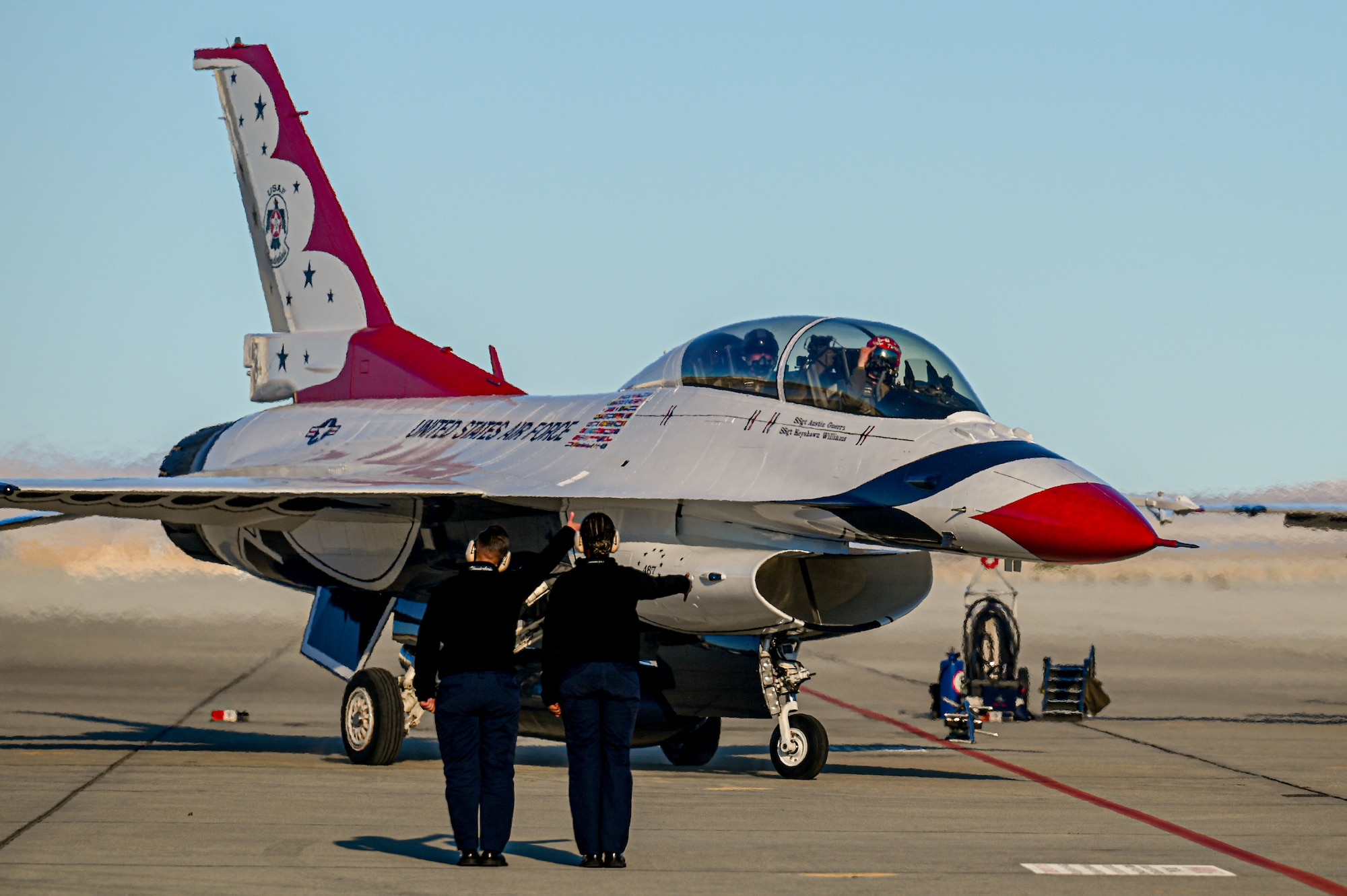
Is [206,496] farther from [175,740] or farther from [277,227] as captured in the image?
[277,227]

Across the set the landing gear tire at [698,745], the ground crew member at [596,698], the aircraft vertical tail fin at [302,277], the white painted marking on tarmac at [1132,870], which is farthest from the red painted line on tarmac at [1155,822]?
the aircraft vertical tail fin at [302,277]

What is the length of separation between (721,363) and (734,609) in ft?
6.57

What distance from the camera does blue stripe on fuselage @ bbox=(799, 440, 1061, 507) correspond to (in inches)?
396

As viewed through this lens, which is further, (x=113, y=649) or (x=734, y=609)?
(x=113, y=649)

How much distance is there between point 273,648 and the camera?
26672 millimetres

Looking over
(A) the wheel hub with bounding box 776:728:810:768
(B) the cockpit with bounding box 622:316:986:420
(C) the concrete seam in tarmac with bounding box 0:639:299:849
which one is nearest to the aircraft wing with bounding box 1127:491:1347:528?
(B) the cockpit with bounding box 622:316:986:420

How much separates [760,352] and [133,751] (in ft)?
18.3

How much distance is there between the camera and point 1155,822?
9.57 meters

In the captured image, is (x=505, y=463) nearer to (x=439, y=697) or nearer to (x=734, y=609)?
(x=734, y=609)

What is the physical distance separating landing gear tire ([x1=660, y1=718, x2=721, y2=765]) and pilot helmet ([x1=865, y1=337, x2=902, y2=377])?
125 inches

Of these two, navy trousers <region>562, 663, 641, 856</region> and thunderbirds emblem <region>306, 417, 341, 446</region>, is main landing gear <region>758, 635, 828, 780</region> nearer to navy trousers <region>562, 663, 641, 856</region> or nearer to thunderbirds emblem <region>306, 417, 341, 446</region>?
navy trousers <region>562, 663, 641, 856</region>

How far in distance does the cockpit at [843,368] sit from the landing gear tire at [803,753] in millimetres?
2155

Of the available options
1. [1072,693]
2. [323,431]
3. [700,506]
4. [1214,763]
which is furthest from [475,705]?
[1072,693]

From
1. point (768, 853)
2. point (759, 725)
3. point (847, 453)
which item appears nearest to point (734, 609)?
point (847, 453)
